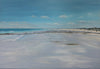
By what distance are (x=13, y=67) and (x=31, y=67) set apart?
1.57ft

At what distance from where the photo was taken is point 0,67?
7.44ft

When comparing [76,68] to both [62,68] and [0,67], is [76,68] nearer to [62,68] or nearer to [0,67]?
Answer: [62,68]

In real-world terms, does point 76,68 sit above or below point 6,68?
below

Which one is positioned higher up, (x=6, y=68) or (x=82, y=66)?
(x=6, y=68)

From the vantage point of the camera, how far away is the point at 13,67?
7.36 feet

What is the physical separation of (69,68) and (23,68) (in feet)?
3.91

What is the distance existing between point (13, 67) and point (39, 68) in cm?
70

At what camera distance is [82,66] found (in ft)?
7.41

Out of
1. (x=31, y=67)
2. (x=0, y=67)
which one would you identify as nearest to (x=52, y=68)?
(x=31, y=67)

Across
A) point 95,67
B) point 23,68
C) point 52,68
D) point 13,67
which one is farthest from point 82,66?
point 13,67

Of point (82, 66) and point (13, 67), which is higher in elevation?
point (13, 67)

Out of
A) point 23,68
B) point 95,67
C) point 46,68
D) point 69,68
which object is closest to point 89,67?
point 95,67

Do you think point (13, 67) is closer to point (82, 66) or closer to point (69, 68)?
point (69, 68)

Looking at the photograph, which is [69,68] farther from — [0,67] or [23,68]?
[0,67]
